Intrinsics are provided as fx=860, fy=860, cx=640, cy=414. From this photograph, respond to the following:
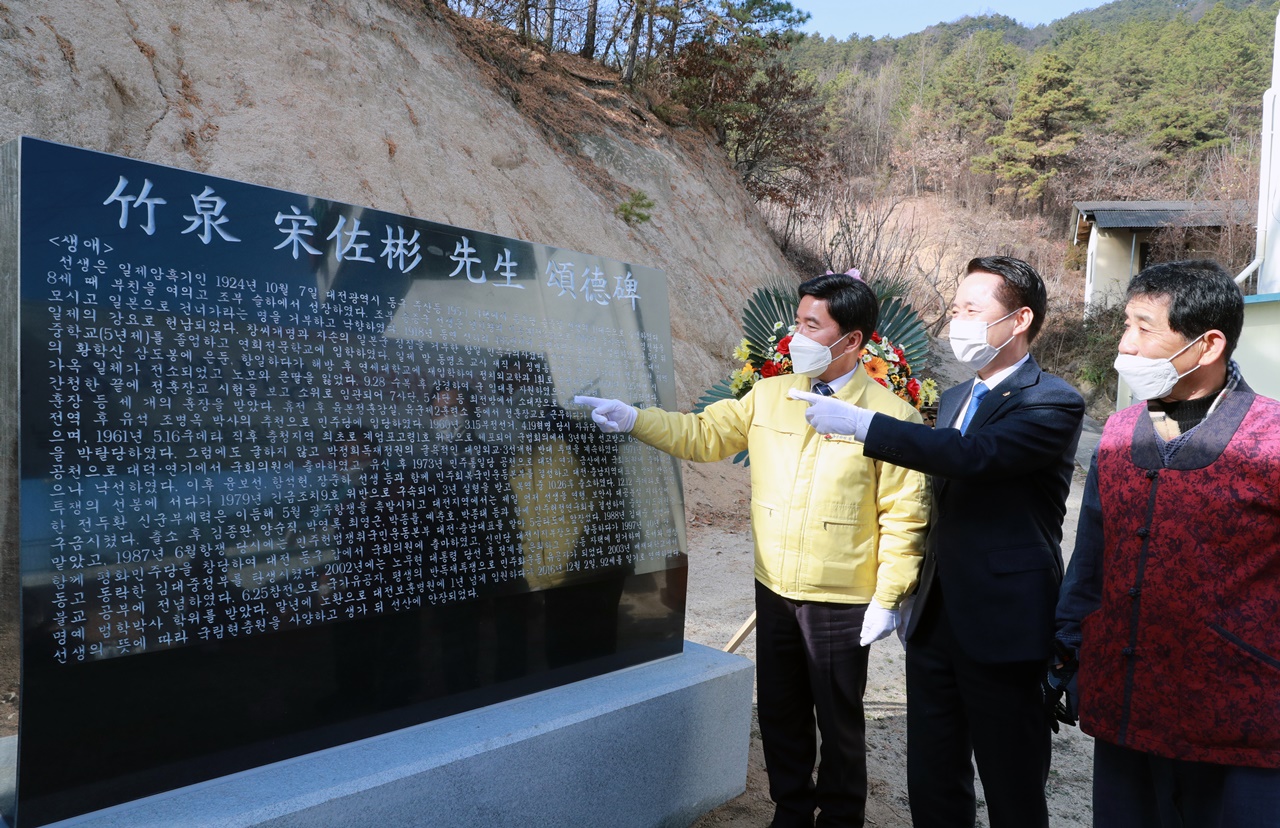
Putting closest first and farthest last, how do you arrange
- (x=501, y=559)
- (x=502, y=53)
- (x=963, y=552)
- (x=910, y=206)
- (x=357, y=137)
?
1. (x=963, y=552)
2. (x=501, y=559)
3. (x=357, y=137)
4. (x=502, y=53)
5. (x=910, y=206)

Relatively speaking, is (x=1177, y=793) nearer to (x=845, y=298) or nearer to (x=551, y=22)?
(x=845, y=298)

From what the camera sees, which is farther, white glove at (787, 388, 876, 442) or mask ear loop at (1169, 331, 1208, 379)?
white glove at (787, 388, 876, 442)

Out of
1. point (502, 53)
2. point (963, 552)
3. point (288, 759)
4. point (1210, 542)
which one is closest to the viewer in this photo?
point (1210, 542)

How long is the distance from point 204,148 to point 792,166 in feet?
32.9

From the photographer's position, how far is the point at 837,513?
252cm

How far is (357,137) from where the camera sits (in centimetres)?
793

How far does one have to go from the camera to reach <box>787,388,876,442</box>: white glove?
225 cm

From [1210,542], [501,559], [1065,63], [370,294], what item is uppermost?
[1065,63]

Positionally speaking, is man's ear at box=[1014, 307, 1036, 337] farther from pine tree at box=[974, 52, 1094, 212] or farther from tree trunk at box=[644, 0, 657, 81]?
pine tree at box=[974, 52, 1094, 212]

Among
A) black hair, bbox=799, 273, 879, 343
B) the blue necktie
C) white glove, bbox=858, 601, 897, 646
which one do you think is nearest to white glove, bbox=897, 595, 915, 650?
white glove, bbox=858, 601, 897, 646

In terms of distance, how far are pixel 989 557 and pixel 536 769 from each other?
1333mm

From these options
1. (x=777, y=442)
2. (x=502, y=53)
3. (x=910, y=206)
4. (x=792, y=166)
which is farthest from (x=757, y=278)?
(x=910, y=206)

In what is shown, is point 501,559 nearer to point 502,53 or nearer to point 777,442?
point 777,442

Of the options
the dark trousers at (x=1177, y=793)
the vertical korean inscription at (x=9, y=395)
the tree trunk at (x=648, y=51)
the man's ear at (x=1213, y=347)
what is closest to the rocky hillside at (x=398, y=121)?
the tree trunk at (x=648, y=51)
